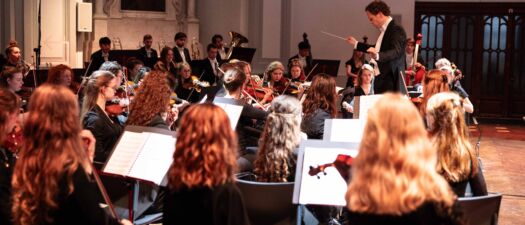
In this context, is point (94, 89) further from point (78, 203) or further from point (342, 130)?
point (78, 203)

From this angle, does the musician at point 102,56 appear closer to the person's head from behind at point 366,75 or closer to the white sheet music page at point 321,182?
the person's head from behind at point 366,75

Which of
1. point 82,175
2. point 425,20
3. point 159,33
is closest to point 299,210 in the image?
point 82,175

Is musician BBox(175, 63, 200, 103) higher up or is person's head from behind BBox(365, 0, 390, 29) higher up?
person's head from behind BBox(365, 0, 390, 29)

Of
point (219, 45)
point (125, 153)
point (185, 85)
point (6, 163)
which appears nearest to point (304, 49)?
point (219, 45)

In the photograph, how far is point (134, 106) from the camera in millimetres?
5477

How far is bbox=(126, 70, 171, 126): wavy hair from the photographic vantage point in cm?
539

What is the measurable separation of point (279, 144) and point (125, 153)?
0.88 metres

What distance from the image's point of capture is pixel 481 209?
377 cm

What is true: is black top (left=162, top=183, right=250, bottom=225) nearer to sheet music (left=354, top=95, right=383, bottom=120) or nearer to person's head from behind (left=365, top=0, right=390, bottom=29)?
sheet music (left=354, top=95, right=383, bottom=120)

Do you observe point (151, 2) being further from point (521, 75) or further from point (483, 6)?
point (521, 75)

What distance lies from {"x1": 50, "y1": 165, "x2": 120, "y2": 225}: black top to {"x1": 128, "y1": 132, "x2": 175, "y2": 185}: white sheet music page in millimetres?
1436

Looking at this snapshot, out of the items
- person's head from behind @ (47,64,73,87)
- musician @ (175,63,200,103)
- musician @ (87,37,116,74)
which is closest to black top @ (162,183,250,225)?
person's head from behind @ (47,64,73,87)

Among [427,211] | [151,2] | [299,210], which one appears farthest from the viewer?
[151,2]

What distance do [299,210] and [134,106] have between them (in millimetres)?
1676
